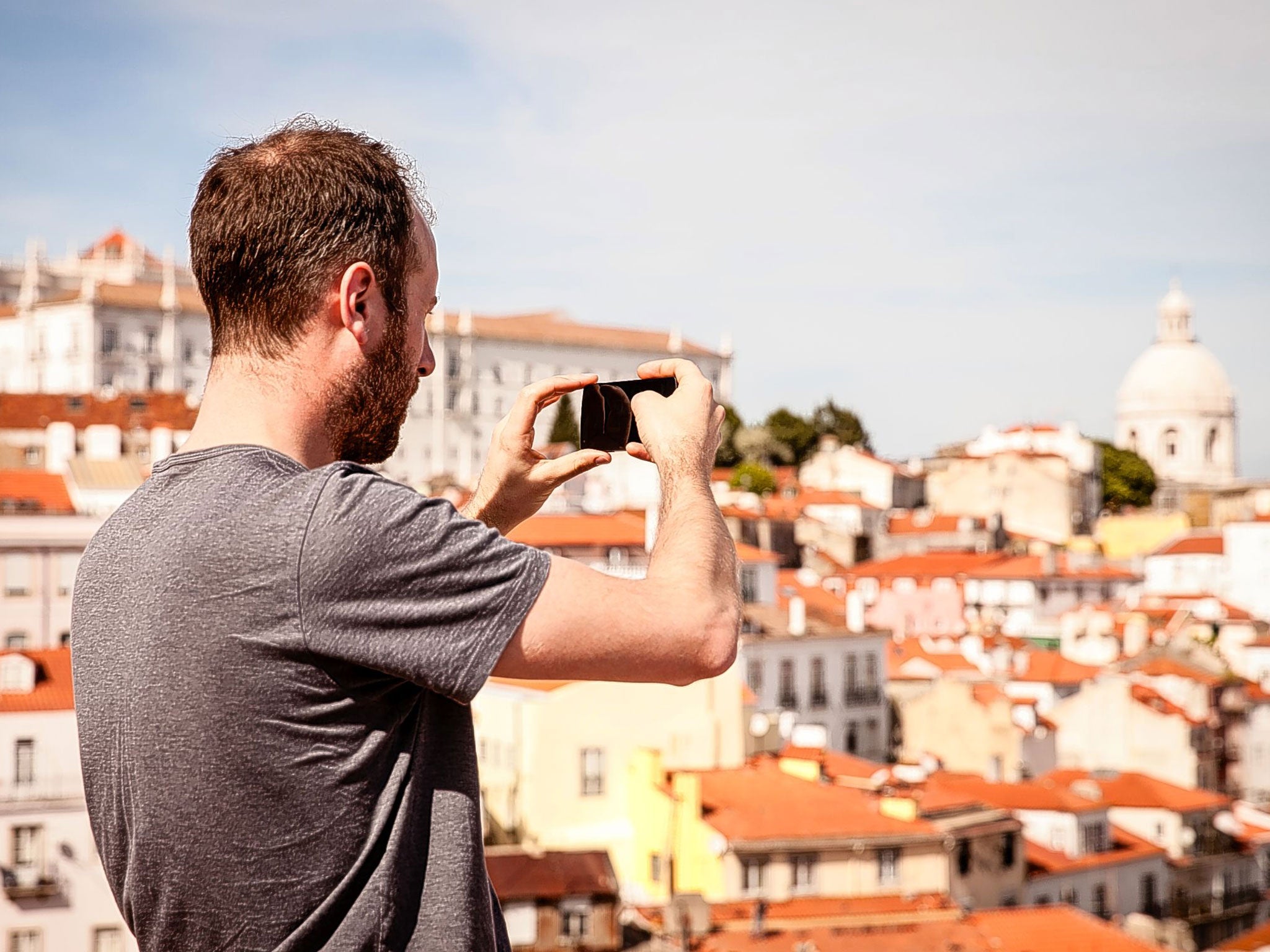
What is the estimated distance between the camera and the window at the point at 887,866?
1958 cm

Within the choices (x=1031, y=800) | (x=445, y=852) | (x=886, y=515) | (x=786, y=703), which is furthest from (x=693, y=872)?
(x=886, y=515)

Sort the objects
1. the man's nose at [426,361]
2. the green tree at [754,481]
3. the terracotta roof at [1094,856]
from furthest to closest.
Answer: the green tree at [754,481], the terracotta roof at [1094,856], the man's nose at [426,361]

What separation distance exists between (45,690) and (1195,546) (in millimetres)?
45363

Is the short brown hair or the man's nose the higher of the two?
the short brown hair

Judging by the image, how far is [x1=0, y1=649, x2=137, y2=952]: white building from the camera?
60.6 feet

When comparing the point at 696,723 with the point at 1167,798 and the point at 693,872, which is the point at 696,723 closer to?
the point at 693,872

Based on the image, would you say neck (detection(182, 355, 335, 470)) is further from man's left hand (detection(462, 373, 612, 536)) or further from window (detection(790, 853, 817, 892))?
window (detection(790, 853, 817, 892))

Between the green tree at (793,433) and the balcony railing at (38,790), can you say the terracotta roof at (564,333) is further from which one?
the balcony railing at (38,790)

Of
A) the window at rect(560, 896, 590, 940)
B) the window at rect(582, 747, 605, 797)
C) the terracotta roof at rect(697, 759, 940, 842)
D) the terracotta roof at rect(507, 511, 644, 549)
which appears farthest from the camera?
the terracotta roof at rect(507, 511, 644, 549)

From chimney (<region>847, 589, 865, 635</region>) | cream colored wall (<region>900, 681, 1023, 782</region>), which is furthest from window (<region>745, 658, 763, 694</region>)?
chimney (<region>847, 589, 865, 635</region>)

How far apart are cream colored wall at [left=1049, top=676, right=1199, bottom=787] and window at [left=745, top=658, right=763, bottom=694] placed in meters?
6.08

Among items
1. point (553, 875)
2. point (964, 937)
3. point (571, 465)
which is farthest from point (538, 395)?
point (964, 937)

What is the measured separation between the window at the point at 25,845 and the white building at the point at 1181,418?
75.2 meters

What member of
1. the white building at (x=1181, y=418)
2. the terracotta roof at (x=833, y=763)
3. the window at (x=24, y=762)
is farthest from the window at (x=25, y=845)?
the white building at (x=1181, y=418)
